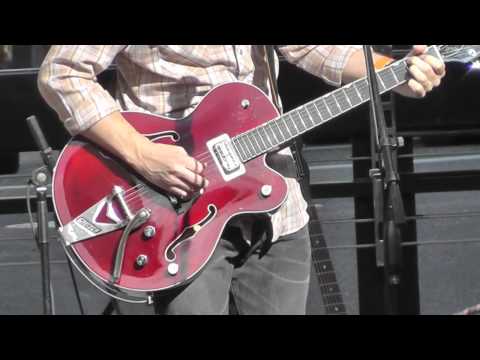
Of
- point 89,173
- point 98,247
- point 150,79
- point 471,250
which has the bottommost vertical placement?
point 471,250

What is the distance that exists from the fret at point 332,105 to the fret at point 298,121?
10 centimetres

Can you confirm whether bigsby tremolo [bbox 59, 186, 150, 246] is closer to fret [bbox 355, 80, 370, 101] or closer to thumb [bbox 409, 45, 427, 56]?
fret [bbox 355, 80, 370, 101]

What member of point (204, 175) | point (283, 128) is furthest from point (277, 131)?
point (204, 175)

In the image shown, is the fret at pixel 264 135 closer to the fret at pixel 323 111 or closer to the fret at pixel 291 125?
the fret at pixel 291 125

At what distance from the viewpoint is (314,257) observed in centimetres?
312

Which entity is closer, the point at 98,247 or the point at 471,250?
the point at 98,247

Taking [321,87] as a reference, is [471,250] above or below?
below

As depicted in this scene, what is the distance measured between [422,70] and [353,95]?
20cm

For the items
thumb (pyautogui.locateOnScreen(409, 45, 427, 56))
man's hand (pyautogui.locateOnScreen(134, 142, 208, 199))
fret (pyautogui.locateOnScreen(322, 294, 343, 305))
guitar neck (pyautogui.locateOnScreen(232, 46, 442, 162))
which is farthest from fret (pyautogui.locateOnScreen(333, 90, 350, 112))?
fret (pyautogui.locateOnScreen(322, 294, 343, 305))

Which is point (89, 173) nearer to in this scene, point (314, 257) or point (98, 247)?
point (98, 247)

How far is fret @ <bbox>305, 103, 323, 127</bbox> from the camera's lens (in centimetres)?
265

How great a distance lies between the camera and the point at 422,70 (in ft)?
8.55
